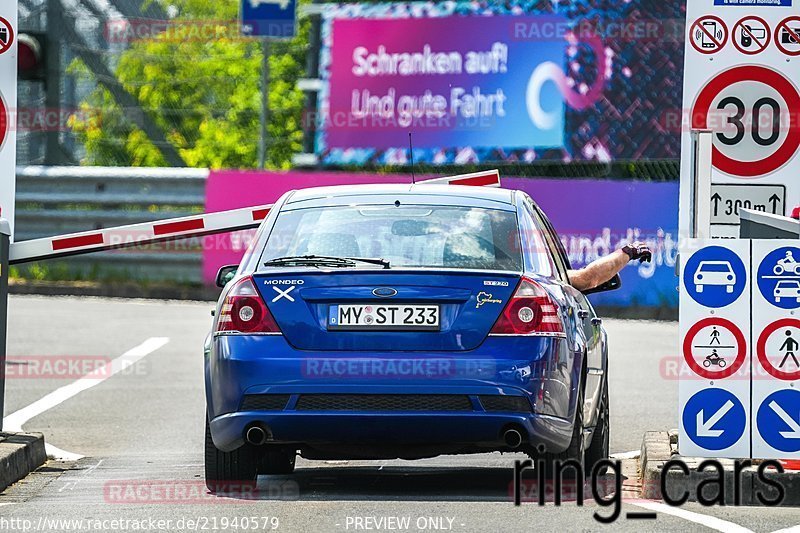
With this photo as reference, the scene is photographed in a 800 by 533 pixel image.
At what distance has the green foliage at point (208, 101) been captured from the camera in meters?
34.6

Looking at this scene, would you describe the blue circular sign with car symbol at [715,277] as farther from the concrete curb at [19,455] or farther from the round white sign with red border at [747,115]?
the concrete curb at [19,455]

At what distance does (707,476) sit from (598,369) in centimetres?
105

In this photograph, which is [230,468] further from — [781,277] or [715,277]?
[781,277]

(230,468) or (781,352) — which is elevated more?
(781,352)

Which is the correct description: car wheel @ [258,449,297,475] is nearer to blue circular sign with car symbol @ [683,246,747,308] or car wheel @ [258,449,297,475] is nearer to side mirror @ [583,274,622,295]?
side mirror @ [583,274,622,295]

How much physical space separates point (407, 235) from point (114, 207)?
15726 mm

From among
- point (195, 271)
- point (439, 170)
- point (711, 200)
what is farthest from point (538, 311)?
point (439, 170)

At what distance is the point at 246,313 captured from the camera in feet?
27.8

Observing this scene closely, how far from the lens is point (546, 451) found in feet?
28.0

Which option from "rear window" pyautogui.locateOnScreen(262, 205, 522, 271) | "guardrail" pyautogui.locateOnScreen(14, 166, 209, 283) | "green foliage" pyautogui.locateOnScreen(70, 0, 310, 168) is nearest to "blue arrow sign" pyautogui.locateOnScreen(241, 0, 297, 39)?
"guardrail" pyautogui.locateOnScreen(14, 166, 209, 283)

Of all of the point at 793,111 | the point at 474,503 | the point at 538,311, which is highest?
the point at 793,111

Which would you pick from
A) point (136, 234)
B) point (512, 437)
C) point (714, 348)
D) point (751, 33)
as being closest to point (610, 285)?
point (714, 348)

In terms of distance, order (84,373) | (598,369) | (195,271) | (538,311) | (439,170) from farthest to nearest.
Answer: (439,170)
(195,271)
(84,373)
(598,369)
(538,311)

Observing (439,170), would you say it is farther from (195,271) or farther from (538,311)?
(538,311)
